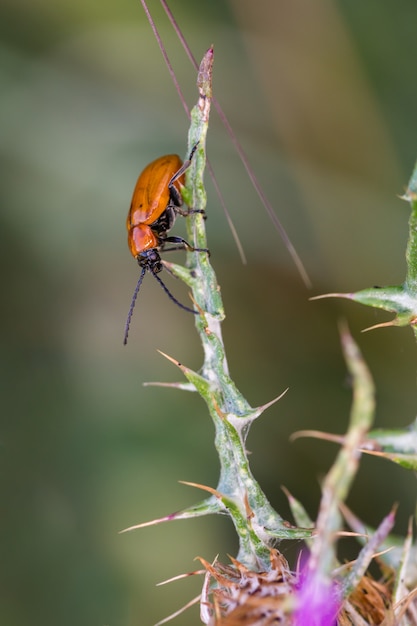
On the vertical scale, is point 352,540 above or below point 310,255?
below

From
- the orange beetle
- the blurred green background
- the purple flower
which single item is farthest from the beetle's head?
the purple flower

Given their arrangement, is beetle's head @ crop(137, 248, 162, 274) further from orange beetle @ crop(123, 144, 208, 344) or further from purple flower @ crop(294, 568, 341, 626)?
purple flower @ crop(294, 568, 341, 626)

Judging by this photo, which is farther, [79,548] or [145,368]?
[145,368]

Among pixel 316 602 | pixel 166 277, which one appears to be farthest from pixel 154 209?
pixel 316 602

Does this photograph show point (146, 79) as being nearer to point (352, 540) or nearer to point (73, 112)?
point (73, 112)

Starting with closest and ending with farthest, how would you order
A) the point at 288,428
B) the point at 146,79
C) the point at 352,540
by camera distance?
the point at 352,540 → the point at 288,428 → the point at 146,79

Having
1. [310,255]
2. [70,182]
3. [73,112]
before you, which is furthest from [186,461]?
[73,112]

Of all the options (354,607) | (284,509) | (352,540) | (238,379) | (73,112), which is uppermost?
(73,112)
